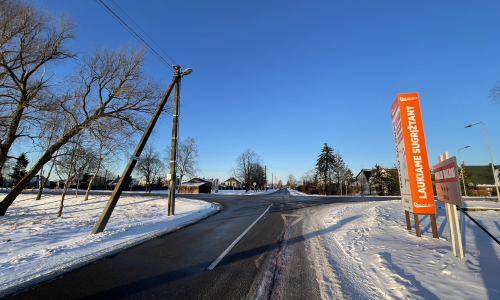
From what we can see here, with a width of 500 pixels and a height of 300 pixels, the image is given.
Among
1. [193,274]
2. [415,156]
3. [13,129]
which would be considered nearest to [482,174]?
[415,156]

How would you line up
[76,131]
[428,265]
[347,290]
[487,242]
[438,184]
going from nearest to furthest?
[347,290] → [428,265] → [438,184] → [487,242] → [76,131]

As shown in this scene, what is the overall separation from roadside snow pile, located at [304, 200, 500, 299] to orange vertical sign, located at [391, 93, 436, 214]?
1.08m

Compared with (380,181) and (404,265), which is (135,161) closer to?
(404,265)

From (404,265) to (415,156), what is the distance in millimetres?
2878

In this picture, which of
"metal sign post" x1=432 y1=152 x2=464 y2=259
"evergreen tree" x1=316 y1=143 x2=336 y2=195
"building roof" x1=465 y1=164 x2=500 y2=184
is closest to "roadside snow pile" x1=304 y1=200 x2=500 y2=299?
"metal sign post" x1=432 y1=152 x2=464 y2=259

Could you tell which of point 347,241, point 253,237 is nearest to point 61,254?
point 253,237

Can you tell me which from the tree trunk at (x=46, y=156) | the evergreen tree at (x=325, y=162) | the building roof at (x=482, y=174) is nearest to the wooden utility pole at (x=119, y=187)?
the tree trunk at (x=46, y=156)

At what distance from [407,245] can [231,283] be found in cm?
489

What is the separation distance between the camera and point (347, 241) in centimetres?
692

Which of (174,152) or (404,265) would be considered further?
(174,152)

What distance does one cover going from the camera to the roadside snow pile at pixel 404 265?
3512 mm

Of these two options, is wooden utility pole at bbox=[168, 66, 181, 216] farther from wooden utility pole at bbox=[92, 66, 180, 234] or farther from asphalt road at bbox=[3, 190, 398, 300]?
asphalt road at bbox=[3, 190, 398, 300]

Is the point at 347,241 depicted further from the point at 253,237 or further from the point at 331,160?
the point at 331,160

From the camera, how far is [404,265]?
456 cm
